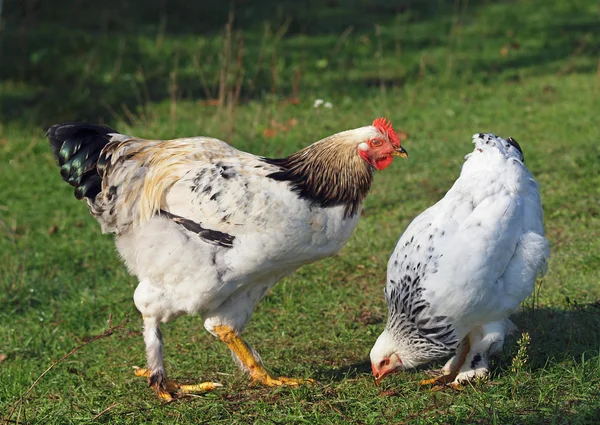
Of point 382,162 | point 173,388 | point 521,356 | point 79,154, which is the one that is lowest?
point 173,388

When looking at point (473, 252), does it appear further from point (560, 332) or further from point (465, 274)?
point (560, 332)

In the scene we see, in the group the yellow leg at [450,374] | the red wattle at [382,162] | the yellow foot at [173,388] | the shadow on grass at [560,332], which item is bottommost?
the yellow foot at [173,388]

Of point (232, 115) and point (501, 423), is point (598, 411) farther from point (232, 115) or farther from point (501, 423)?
point (232, 115)

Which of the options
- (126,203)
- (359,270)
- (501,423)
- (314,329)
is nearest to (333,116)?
(359,270)

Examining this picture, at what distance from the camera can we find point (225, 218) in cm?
480

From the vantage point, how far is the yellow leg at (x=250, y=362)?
16.5ft

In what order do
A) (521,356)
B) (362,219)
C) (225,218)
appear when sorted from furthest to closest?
(362,219), (225,218), (521,356)

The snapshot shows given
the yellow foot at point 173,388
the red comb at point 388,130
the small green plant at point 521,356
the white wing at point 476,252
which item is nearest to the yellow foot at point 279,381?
the yellow foot at point 173,388

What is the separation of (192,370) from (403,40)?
27.5 ft

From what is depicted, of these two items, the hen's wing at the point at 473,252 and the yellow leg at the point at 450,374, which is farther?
the yellow leg at the point at 450,374

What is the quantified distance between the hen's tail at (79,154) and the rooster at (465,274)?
2.00m

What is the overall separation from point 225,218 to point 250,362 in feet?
3.04

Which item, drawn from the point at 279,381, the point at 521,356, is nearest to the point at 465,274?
the point at 521,356

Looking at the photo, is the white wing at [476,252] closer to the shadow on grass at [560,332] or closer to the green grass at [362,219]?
the green grass at [362,219]
